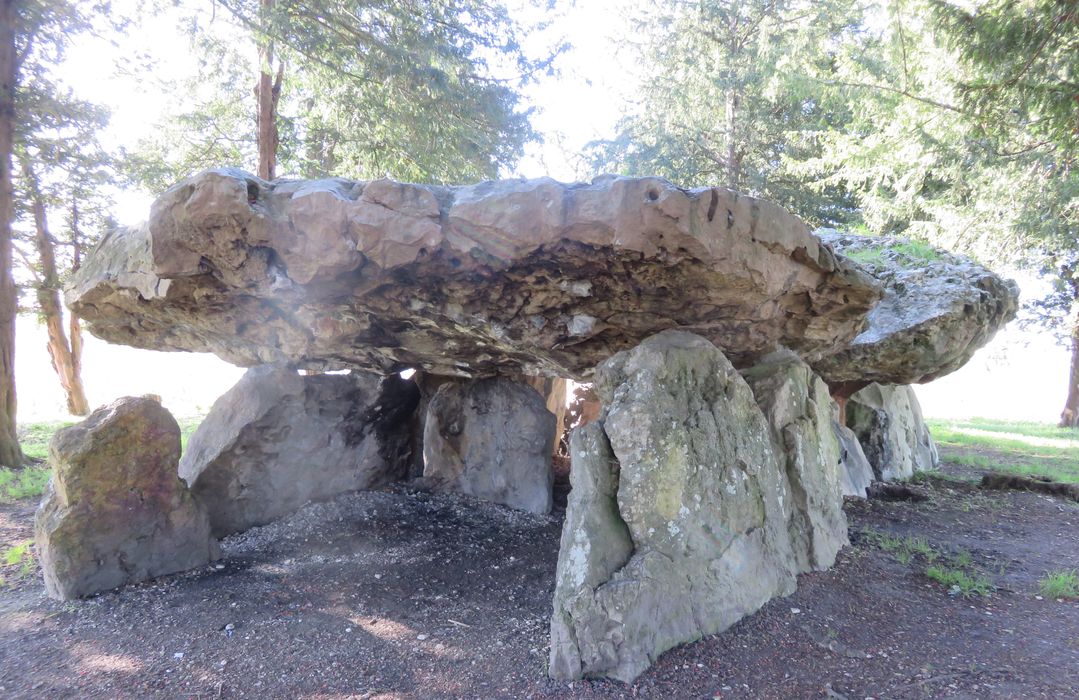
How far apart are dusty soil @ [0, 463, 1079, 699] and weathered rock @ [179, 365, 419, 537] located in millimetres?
344

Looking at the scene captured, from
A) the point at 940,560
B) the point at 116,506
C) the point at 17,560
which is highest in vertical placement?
the point at 116,506

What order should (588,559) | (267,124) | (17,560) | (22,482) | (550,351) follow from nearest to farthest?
(588,559) < (550,351) < (17,560) < (22,482) < (267,124)

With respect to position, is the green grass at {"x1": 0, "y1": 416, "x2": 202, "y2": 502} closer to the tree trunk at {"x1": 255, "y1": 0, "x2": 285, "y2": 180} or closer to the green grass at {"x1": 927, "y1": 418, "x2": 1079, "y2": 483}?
the tree trunk at {"x1": 255, "y1": 0, "x2": 285, "y2": 180}

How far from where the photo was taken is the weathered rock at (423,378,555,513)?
662cm

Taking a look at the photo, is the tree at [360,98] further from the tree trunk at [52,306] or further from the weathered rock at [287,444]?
the weathered rock at [287,444]

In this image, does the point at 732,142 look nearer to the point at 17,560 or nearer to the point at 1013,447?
the point at 1013,447

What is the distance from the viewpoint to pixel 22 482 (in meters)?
7.59

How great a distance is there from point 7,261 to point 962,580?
35.8 feet

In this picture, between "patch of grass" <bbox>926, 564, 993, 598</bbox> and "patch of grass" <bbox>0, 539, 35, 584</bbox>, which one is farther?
"patch of grass" <bbox>0, 539, 35, 584</bbox>

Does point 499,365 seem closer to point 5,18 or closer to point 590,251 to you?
point 590,251

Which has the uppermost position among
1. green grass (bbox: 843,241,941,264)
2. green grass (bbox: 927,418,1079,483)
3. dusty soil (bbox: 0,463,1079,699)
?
green grass (bbox: 843,241,941,264)

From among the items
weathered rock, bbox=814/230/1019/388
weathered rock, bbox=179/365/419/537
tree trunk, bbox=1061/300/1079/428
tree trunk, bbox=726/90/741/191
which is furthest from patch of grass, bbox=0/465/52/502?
tree trunk, bbox=1061/300/1079/428

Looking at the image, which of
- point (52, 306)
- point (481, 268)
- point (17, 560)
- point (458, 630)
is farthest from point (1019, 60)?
point (52, 306)

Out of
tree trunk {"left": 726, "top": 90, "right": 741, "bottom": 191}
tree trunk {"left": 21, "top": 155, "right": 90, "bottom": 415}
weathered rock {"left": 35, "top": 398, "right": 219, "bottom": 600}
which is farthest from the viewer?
tree trunk {"left": 726, "top": 90, "right": 741, "bottom": 191}
